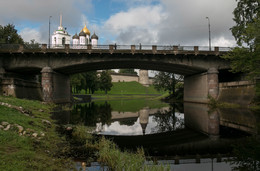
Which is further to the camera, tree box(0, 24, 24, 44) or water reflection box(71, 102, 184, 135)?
tree box(0, 24, 24, 44)

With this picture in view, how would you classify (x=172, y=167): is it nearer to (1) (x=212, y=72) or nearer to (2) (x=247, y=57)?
(2) (x=247, y=57)

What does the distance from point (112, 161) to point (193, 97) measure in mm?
37051

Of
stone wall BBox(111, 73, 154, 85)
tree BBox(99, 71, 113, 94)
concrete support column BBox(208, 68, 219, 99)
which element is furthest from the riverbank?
stone wall BBox(111, 73, 154, 85)

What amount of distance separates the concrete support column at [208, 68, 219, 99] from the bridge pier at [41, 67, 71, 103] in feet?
83.3

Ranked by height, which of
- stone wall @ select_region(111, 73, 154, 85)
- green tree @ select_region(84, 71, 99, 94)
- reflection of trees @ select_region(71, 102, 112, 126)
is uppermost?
stone wall @ select_region(111, 73, 154, 85)

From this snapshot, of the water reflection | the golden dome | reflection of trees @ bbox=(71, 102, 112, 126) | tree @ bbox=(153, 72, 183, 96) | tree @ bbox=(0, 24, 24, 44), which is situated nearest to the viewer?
the water reflection

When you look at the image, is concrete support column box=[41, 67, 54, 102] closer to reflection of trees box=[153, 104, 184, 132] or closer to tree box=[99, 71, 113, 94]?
reflection of trees box=[153, 104, 184, 132]

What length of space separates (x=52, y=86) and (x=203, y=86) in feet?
83.1

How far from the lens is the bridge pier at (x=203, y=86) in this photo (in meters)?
33.9

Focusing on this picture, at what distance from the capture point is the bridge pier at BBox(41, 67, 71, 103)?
3297cm

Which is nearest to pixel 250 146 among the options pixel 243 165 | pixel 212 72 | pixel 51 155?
pixel 243 165

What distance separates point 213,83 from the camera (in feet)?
111

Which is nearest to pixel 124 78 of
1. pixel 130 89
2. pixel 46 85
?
pixel 130 89

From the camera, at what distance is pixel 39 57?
111 feet
